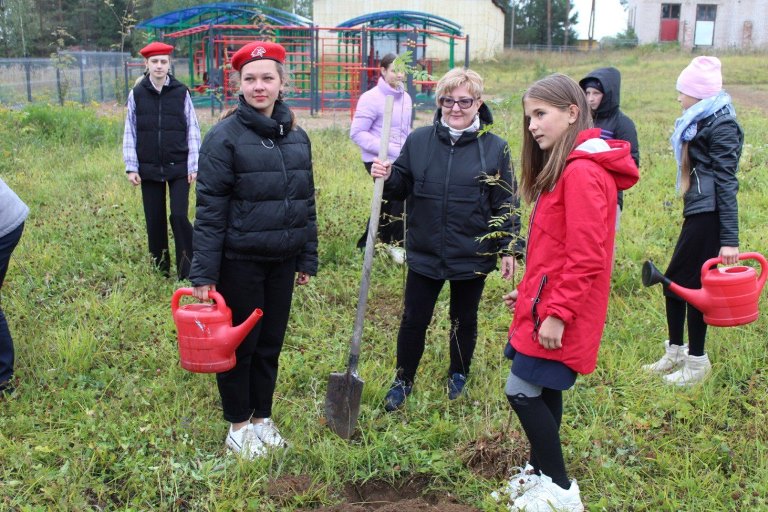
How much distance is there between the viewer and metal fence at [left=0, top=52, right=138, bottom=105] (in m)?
15.1

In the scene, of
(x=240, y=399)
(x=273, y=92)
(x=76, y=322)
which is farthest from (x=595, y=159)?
(x=76, y=322)

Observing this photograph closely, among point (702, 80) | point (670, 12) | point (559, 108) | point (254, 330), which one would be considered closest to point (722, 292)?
point (702, 80)

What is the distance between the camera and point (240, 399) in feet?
10.9

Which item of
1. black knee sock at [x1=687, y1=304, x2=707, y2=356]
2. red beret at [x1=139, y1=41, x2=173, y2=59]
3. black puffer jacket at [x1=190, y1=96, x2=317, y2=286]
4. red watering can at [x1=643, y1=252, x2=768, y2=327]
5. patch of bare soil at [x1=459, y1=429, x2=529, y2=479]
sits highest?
red beret at [x1=139, y1=41, x2=173, y2=59]

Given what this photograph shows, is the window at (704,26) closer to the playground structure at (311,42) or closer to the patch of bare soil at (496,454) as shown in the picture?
the playground structure at (311,42)

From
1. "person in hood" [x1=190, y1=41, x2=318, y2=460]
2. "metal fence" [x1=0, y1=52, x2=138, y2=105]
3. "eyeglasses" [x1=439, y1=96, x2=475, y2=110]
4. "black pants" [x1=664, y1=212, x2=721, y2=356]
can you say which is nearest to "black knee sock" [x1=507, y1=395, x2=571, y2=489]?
"person in hood" [x1=190, y1=41, x2=318, y2=460]

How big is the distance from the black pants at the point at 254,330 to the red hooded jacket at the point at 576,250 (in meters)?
1.14

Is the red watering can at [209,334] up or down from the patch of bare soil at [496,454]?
up

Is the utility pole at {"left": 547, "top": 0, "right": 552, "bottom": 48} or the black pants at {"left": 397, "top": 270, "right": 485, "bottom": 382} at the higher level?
the utility pole at {"left": 547, "top": 0, "right": 552, "bottom": 48}

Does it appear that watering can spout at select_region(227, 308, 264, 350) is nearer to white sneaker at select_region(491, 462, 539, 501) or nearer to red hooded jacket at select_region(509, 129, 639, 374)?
red hooded jacket at select_region(509, 129, 639, 374)

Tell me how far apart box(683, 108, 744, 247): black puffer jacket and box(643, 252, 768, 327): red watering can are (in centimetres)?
20

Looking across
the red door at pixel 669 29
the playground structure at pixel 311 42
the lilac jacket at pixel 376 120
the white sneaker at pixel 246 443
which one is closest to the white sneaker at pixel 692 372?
the white sneaker at pixel 246 443

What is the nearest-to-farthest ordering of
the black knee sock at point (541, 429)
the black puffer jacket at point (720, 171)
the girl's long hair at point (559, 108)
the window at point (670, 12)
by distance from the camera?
1. the girl's long hair at point (559, 108)
2. the black knee sock at point (541, 429)
3. the black puffer jacket at point (720, 171)
4. the window at point (670, 12)

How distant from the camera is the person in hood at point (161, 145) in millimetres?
5383
